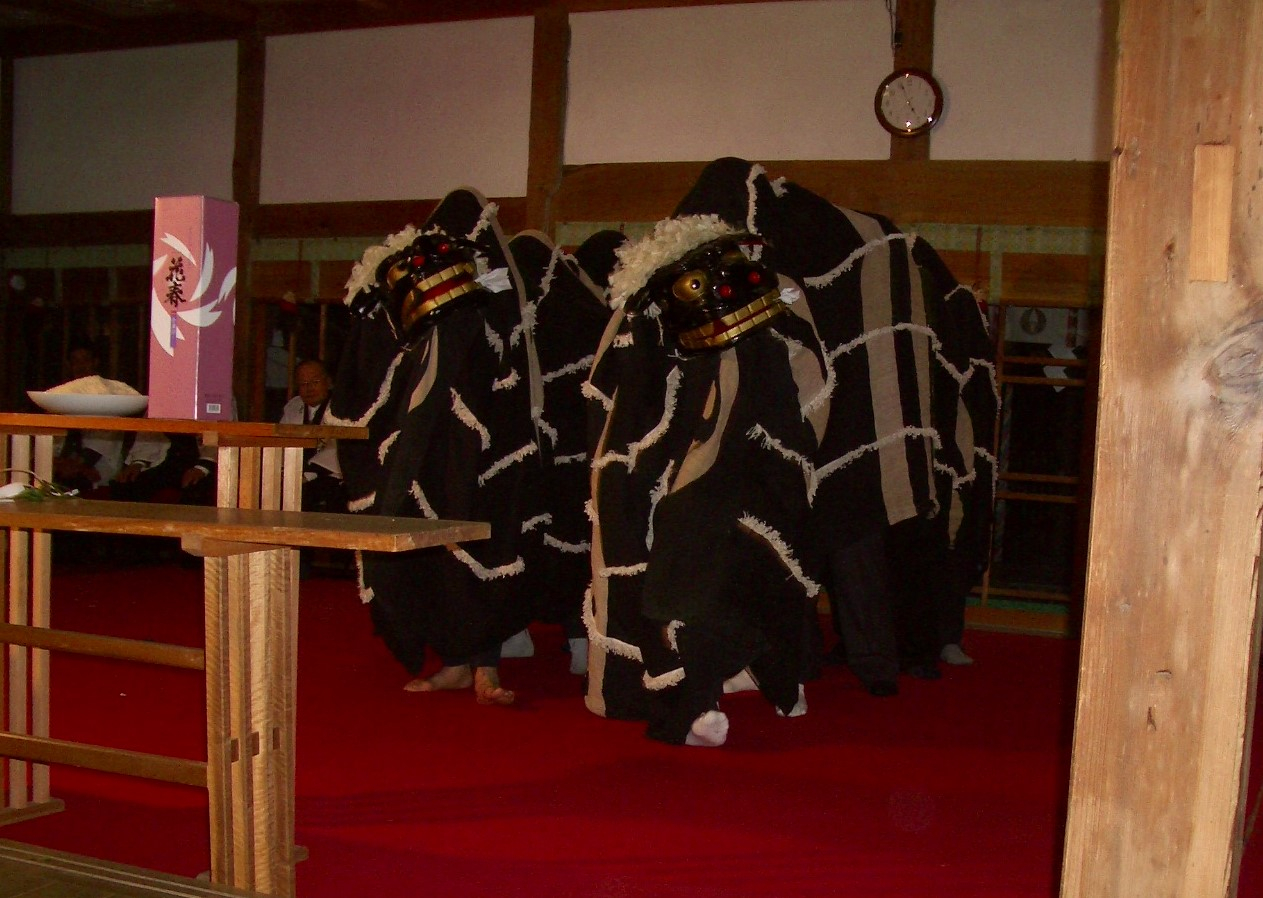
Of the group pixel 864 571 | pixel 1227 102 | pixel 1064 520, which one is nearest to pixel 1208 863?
pixel 1227 102

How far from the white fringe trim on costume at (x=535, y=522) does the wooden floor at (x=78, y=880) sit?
6.44 feet

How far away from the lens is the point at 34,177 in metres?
7.61

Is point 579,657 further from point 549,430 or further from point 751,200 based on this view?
point 751,200

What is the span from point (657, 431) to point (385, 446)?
84 cm

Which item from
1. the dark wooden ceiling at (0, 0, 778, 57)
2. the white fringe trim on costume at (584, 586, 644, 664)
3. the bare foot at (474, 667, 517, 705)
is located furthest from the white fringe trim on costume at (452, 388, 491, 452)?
the dark wooden ceiling at (0, 0, 778, 57)

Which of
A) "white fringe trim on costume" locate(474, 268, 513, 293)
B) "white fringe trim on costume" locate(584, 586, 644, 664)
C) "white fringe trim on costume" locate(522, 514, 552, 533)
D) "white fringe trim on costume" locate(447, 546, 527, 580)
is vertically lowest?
"white fringe trim on costume" locate(584, 586, 644, 664)

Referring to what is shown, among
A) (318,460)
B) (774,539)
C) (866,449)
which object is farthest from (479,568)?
(318,460)

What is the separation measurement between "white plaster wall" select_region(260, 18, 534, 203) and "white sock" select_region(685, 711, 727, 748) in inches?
154

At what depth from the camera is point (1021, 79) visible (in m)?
5.44

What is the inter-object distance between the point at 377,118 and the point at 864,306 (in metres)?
Answer: 4.01

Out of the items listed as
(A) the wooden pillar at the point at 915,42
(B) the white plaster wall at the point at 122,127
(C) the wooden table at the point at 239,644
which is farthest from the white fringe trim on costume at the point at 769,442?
(B) the white plaster wall at the point at 122,127

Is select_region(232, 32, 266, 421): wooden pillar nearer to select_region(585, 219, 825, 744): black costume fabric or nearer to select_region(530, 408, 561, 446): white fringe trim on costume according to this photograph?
select_region(530, 408, 561, 446): white fringe trim on costume

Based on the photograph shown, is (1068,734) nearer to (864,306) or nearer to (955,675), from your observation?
(955,675)

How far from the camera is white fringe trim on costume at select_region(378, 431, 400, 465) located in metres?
3.34
